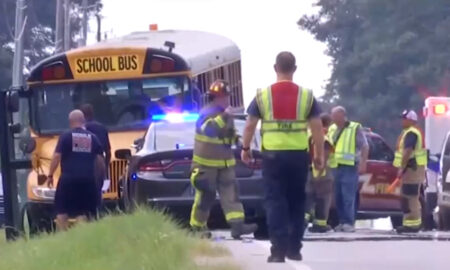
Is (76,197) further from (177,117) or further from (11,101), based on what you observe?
(177,117)

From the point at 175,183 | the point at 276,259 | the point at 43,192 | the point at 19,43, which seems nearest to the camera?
the point at 276,259

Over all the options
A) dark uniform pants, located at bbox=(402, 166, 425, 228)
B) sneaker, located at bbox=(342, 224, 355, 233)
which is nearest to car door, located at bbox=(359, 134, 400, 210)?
sneaker, located at bbox=(342, 224, 355, 233)

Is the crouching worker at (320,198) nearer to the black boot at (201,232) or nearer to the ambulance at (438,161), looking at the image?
the black boot at (201,232)

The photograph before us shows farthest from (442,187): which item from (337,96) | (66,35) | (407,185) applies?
(337,96)

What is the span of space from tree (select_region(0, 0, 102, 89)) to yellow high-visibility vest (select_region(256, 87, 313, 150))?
137ft

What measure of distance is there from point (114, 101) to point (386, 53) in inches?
→ 1431

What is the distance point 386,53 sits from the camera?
5866 cm

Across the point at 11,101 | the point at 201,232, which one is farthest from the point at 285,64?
the point at 11,101

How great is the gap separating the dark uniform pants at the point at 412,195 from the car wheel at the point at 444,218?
14.4 ft

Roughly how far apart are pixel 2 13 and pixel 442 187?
36.2 metres

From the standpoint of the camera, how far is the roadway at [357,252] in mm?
14227

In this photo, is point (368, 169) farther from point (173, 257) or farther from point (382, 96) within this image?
point (382, 96)

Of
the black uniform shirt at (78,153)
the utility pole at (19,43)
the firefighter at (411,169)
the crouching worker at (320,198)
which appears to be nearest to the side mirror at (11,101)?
the black uniform shirt at (78,153)

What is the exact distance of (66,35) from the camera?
157 feet
